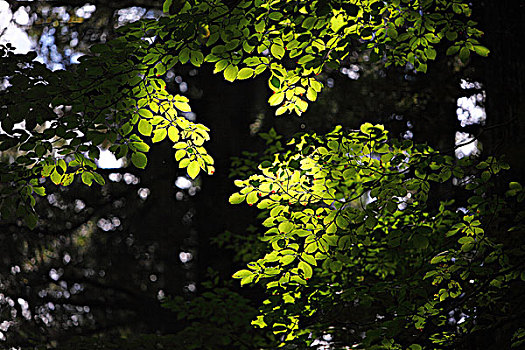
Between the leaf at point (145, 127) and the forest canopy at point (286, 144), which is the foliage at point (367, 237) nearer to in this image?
the forest canopy at point (286, 144)

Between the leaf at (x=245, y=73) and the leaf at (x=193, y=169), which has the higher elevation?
the leaf at (x=245, y=73)

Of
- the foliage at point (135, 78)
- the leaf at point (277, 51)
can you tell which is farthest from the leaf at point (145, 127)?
the leaf at point (277, 51)

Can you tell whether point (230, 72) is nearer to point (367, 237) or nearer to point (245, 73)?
point (245, 73)

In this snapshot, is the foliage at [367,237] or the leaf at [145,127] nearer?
the leaf at [145,127]

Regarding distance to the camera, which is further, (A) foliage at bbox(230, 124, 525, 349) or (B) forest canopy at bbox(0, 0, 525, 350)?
(A) foliage at bbox(230, 124, 525, 349)

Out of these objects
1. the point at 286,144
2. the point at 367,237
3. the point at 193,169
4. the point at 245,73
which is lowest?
the point at 367,237

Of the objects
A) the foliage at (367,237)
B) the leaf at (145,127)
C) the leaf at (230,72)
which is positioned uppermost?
the leaf at (230,72)

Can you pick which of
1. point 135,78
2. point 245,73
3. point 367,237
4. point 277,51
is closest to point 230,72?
point 245,73

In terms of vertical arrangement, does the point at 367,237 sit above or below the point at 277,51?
below

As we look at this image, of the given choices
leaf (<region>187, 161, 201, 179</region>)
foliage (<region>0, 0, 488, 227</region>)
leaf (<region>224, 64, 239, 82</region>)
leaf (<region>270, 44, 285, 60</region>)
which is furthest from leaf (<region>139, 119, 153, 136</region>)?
leaf (<region>270, 44, 285, 60</region>)

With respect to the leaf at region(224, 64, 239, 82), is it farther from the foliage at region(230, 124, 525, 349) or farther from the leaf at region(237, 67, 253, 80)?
the foliage at region(230, 124, 525, 349)

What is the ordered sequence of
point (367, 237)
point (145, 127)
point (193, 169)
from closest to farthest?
point (145, 127), point (193, 169), point (367, 237)

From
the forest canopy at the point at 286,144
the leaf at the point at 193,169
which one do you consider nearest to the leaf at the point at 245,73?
the forest canopy at the point at 286,144

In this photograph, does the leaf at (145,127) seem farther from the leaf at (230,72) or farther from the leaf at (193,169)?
the leaf at (230,72)
